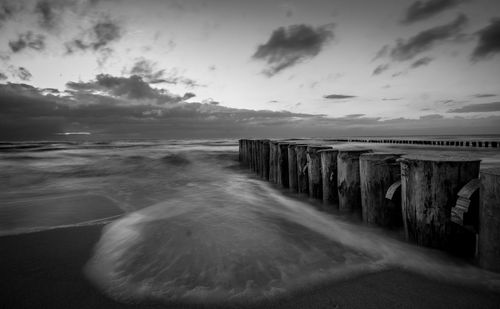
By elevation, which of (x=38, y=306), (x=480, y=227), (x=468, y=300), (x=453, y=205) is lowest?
(x=468, y=300)

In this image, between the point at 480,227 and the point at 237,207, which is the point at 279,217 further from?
the point at 480,227

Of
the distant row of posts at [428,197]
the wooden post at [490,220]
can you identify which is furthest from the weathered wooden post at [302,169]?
the wooden post at [490,220]

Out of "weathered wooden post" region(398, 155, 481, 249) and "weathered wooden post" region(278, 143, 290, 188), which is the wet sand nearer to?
"weathered wooden post" region(398, 155, 481, 249)

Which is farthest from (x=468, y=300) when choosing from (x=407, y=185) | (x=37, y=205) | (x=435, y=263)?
(x=37, y=205)

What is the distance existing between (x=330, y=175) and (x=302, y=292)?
8.58 ft

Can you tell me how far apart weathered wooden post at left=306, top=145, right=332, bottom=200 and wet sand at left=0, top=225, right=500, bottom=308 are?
2552 mm

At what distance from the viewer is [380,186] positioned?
3.35 metres

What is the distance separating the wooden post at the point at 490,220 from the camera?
2.10 meters

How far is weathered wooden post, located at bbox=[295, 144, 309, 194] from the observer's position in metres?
5.56

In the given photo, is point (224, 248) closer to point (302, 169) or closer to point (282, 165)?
point (302, 169)

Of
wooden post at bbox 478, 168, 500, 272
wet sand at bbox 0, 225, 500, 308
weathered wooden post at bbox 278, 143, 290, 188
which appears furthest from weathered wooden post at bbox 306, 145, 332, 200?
wooden post at bbox 478, 168, 500, 272

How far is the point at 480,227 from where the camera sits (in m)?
2.29

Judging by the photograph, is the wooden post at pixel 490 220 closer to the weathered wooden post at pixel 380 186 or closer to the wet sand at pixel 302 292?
the wet sand at pixel 302 292

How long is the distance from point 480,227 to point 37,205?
7416 mm
